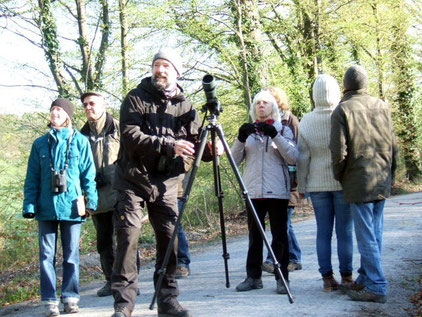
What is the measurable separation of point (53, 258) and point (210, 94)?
2283mm

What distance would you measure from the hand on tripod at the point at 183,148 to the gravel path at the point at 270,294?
4.67 feet

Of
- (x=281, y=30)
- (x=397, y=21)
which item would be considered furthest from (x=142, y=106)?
(x=397, y=21)

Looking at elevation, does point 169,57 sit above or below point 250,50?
below

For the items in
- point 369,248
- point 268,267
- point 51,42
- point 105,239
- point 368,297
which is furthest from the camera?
point 51,42

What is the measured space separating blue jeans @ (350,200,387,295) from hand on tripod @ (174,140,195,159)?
172 cm

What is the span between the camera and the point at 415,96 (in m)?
23.8

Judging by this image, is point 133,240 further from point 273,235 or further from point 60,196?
point 273,235

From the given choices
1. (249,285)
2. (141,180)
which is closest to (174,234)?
(141,180)

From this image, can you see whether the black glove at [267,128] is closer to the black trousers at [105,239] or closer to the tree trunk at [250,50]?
the black trousers at [105,239]

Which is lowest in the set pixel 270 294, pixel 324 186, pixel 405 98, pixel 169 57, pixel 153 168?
pixel 270 294

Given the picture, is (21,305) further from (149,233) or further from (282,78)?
(282,78)

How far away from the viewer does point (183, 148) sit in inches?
156

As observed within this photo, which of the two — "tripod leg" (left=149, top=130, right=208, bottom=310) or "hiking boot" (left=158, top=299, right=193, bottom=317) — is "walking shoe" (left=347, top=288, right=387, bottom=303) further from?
"tripod leg" (left=149, top=130, right=208, bottom=310)

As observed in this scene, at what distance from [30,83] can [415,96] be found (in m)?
18.3
